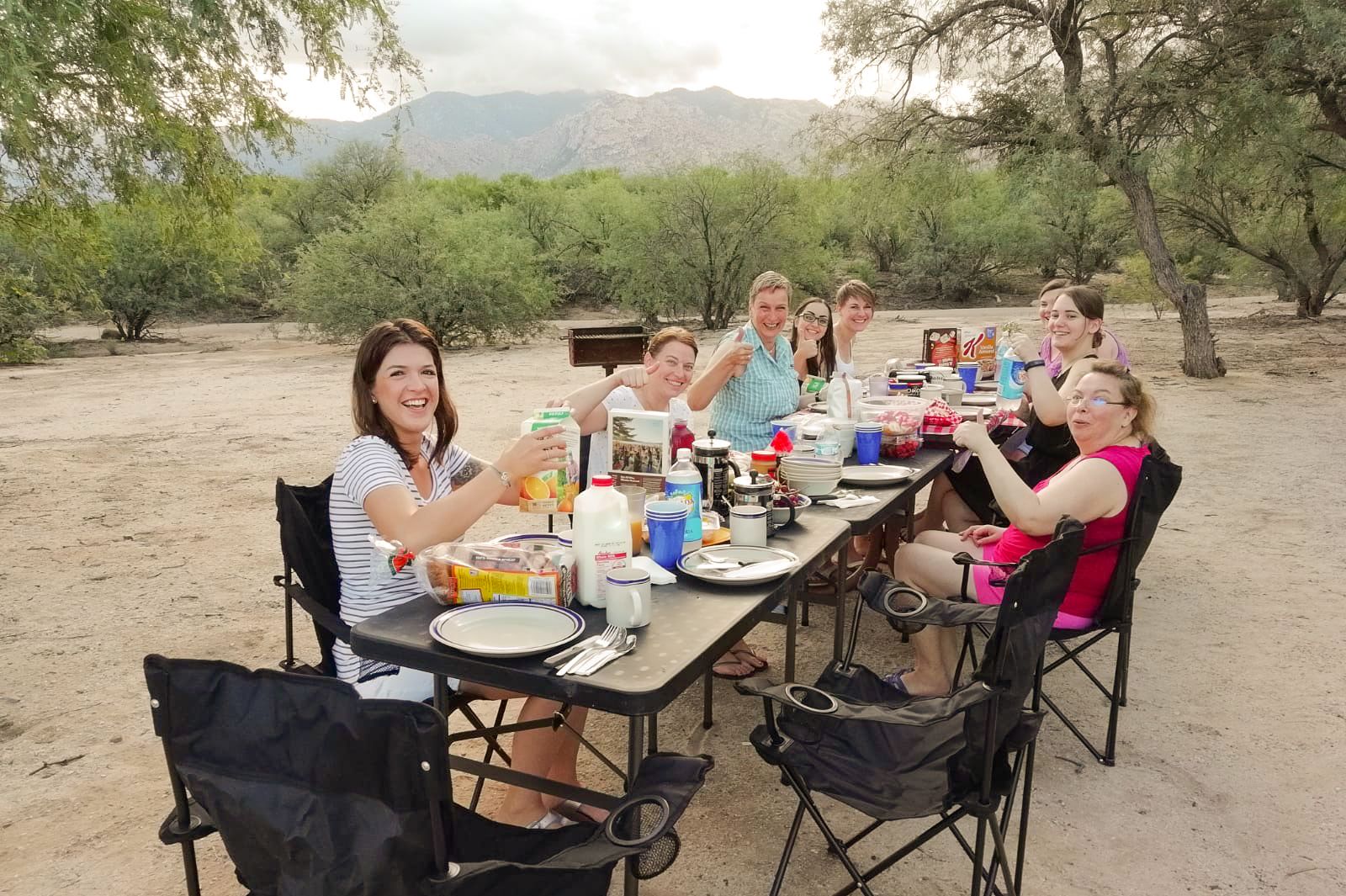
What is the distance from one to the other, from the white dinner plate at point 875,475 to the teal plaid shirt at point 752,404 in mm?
830

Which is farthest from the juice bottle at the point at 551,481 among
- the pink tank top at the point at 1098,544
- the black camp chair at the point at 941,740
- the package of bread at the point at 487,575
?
the pink tank top at the point at 1098,544

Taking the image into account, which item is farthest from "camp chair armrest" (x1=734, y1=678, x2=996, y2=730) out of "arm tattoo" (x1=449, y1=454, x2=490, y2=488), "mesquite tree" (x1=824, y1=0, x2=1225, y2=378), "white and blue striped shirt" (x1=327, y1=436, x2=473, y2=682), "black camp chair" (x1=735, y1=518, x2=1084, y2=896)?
"mesquite tree" (x1=824, y1=0, x2=1225, y2=378)

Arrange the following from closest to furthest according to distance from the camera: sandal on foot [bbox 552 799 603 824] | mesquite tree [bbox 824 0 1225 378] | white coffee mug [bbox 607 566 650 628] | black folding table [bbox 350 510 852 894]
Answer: black folding table [bbox 350 510 852 894]
white coffee mug [bbox 607 566 650 628]
sandal on foot [bbox 552 799 603 824]
mesquite tree [bbox 824 0 1225 378]

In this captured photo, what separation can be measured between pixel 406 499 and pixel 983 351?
4639mm

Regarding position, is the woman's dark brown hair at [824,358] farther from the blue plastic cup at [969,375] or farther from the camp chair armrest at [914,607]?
the camp chair armrest at [914,607]

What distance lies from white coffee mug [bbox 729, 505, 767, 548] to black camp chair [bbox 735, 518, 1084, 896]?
497 millimetres

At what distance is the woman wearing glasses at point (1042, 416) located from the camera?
4164 millimetres

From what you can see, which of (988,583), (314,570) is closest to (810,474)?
(988,583)

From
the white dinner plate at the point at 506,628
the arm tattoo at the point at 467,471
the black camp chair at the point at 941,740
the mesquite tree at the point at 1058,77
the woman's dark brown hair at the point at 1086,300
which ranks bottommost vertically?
the black camp chair at the point at 941,740

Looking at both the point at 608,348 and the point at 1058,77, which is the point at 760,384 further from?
the point at 1058,77

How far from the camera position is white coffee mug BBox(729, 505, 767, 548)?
8.79 feet

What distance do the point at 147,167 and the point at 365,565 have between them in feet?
17.4

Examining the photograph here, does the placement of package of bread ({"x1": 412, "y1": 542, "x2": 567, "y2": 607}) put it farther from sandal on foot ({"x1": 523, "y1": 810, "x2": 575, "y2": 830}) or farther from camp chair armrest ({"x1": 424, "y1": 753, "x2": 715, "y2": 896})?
sandal on foot ({"x1": 523, "y1": 810, "x2": 575, "y2": 830})

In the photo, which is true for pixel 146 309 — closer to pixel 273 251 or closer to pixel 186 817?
pixel 273 251
